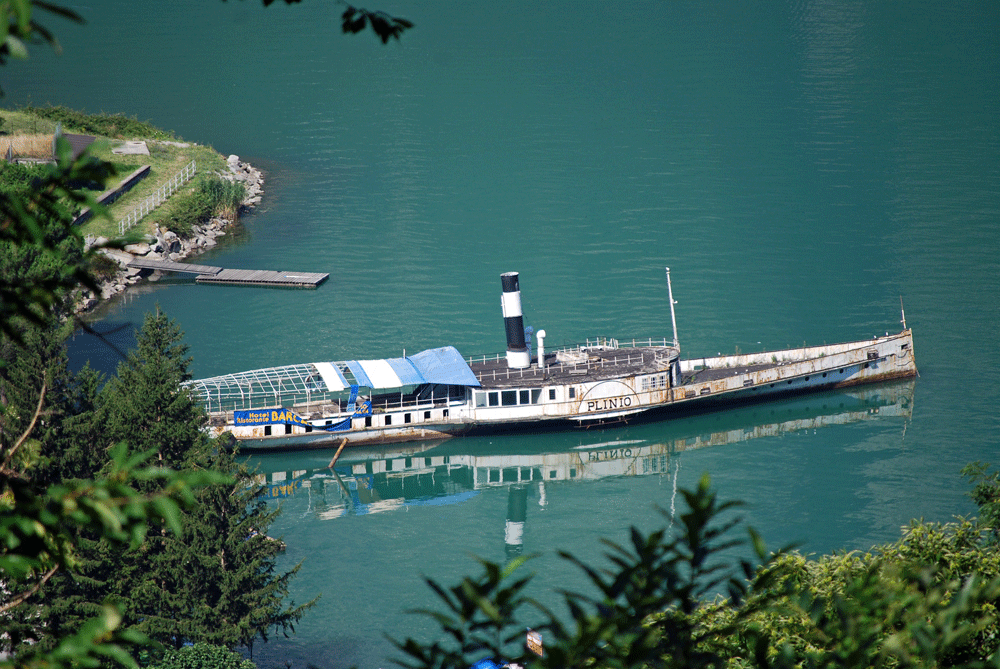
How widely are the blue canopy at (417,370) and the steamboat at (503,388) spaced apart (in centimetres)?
5

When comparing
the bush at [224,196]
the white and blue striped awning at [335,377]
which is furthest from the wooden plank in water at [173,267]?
the white and blue striped awning at [335,377]

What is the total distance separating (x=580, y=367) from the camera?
50656mm

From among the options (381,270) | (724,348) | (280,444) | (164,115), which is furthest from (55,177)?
(164,115)

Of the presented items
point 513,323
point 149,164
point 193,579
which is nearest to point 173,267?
point 149,164

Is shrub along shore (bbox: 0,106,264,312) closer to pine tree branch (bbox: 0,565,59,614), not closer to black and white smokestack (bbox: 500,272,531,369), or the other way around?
black and white smokestack (bbox: 500,272,531,369)

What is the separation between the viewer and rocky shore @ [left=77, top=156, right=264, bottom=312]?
2458 inches

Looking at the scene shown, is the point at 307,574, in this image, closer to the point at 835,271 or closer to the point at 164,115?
the point at 835,271

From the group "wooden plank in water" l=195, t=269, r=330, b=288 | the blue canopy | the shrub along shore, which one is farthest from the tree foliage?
the shrub along shore

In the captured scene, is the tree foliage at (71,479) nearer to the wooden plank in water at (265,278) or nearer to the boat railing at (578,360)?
the wooden plank in water at (265,278)

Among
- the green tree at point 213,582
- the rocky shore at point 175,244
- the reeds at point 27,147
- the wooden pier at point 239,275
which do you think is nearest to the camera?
the green tree at point 213,582

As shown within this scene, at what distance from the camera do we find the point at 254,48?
11369cm

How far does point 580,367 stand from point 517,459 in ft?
19.5

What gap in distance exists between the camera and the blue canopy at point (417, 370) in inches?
1864

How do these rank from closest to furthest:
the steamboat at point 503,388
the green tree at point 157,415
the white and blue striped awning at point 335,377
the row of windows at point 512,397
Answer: the green tree at point 157,415 < the white and blue striped awning at point 335,377 < the steamboat at point 503,388 < the row of windows at point 512,397
